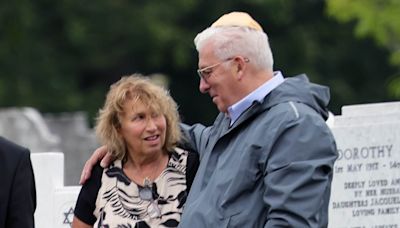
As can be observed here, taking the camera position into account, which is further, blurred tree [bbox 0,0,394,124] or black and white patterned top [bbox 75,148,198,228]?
blurred tree [bbox 0,0,394,124]

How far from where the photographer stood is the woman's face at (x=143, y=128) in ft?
25.4

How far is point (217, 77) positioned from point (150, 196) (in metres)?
0.88

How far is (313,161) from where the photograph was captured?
677 centimetres

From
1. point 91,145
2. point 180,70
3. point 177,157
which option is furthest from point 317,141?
point 180,70

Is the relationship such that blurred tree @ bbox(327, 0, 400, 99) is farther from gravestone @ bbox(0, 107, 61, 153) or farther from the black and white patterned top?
the black and white patterned top

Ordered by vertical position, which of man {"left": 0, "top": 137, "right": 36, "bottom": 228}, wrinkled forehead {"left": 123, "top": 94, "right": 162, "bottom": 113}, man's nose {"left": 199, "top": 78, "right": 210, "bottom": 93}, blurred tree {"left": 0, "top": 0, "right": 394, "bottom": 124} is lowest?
blurred tree {"left": 0, "top": 0, "right": 394, "bottom": 124}

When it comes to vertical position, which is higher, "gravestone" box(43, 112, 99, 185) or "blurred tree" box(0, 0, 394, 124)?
"gravestone" box(43, 112, 99, 185)

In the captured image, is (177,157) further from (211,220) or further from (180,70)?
(180,70)

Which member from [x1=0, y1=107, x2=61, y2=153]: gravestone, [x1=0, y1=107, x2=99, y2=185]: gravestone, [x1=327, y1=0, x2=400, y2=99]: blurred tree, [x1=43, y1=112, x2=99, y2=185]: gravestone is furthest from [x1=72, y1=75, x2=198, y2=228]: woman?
[x1=0, y1=107, x2=61, y2=153]: gravestone

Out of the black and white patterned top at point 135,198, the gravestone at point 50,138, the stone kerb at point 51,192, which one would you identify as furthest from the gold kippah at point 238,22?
the gravestone at point 50,138

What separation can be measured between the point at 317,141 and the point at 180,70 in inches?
1247

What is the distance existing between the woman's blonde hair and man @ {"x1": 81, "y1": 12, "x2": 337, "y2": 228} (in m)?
0.56

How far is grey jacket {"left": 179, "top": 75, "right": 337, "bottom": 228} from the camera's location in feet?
22.2

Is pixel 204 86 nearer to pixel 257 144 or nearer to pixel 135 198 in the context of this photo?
pixel 257 144
